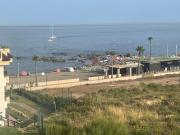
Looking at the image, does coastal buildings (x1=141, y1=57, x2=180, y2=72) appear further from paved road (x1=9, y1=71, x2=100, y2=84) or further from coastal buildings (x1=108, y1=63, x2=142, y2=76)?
paved road (x1=9, y1=71, x2=100, y2=84)

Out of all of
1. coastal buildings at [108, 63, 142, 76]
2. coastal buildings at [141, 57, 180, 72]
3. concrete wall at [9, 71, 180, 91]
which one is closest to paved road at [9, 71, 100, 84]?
coastal buildings at [108, 63, 142, 76]

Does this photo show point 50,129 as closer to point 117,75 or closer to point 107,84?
point 107,84

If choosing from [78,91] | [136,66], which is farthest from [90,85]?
[136,66]

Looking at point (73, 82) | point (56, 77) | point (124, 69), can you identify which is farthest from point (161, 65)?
point (73, 82)

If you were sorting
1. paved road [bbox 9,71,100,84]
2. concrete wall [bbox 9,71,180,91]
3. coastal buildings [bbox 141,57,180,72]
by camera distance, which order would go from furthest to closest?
coastal buildings [bbox 141,57,180,72] < paved road [bbox 9,71,100,84] < concrete wall [bbox 9,71,180,91]

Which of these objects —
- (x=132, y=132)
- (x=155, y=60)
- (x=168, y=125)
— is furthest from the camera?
(x=155, y=60)

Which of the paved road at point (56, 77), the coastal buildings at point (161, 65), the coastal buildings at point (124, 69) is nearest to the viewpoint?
the paved road at point (56, 77)

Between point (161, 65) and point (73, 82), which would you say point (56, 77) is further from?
point (161, 65)

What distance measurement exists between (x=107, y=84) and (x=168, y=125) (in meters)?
42.0

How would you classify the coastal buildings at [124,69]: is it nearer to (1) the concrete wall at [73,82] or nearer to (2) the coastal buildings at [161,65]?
(1) the concrete wall at [73,82]

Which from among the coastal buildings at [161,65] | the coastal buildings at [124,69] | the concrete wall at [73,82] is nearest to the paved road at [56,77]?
the coastal buildings at [124,69]

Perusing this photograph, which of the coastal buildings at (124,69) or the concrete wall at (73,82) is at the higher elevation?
the coastal buildings at (124,69)

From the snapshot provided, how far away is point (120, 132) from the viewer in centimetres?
1002

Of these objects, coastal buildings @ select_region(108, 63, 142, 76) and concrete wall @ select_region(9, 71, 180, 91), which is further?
coastal buildings @ select_region(108, 63, 142, 76)
